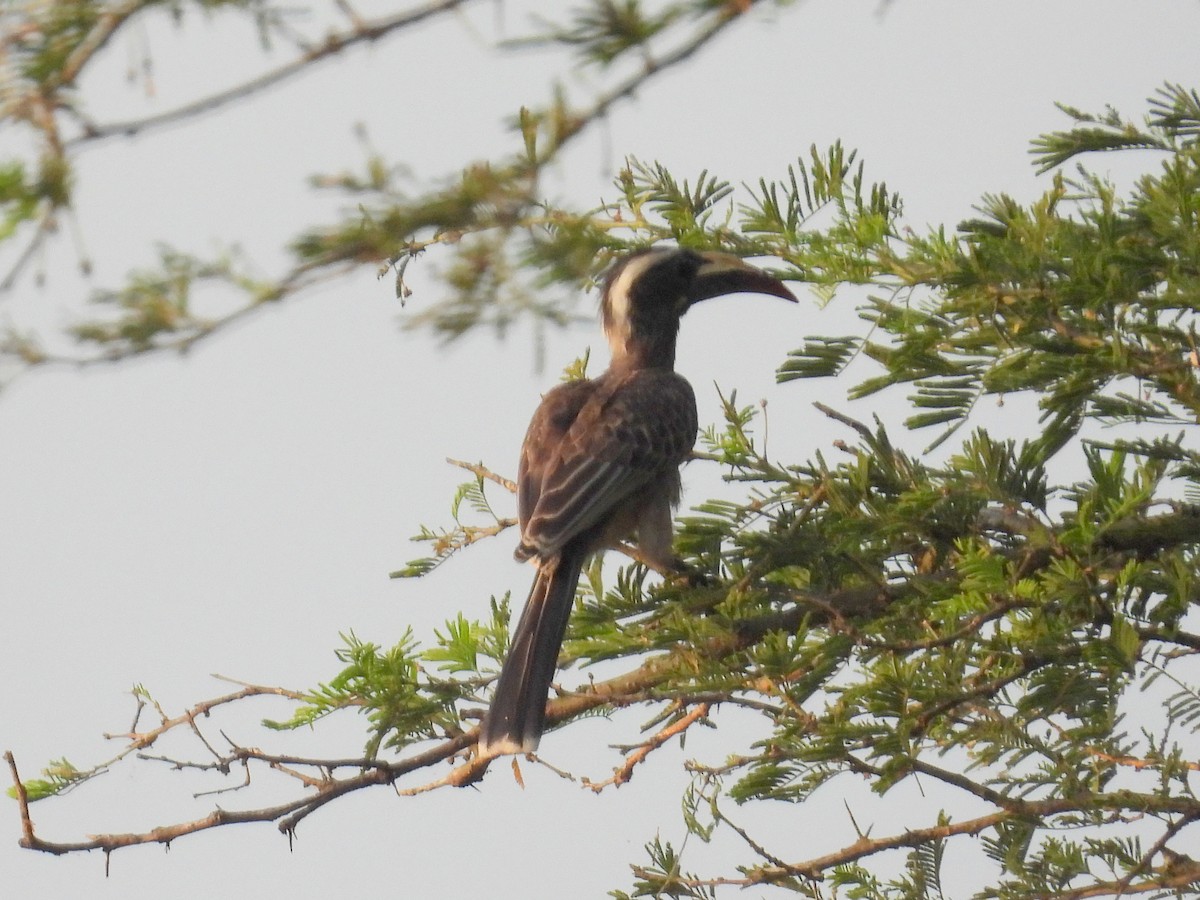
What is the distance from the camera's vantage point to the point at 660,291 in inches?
227

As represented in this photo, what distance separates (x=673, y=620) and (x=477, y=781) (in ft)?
1.96

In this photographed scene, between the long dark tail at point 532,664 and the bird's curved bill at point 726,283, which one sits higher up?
the bird's curved bill at point 726,283

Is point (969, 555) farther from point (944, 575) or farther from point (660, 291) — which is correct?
point (660, 291)

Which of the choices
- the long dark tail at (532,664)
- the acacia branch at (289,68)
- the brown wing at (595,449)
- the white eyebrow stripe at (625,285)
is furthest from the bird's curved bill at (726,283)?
the acacia branch at (289,68)

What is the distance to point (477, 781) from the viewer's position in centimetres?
346

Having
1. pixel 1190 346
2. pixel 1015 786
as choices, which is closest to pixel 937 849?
pixel 1015 786

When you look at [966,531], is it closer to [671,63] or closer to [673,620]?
[673,620]

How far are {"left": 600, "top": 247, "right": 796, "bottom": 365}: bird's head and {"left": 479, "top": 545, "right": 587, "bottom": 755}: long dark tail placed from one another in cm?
149

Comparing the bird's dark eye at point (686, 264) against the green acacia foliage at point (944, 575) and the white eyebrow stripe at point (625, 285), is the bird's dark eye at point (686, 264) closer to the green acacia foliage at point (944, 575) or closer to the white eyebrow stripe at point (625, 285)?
the white eyebrow stripe at point (625, 285)

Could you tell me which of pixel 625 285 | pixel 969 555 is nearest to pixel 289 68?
pixel 969 555

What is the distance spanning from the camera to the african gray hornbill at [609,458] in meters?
3.94

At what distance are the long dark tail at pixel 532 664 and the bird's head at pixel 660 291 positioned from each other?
4.88 ft

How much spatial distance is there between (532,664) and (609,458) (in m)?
1.09

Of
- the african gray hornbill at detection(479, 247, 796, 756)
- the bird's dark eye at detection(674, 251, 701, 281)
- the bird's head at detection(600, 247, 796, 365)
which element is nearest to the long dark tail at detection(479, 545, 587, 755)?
the african gray hornbill at detection(479, 247, 796, 756)
